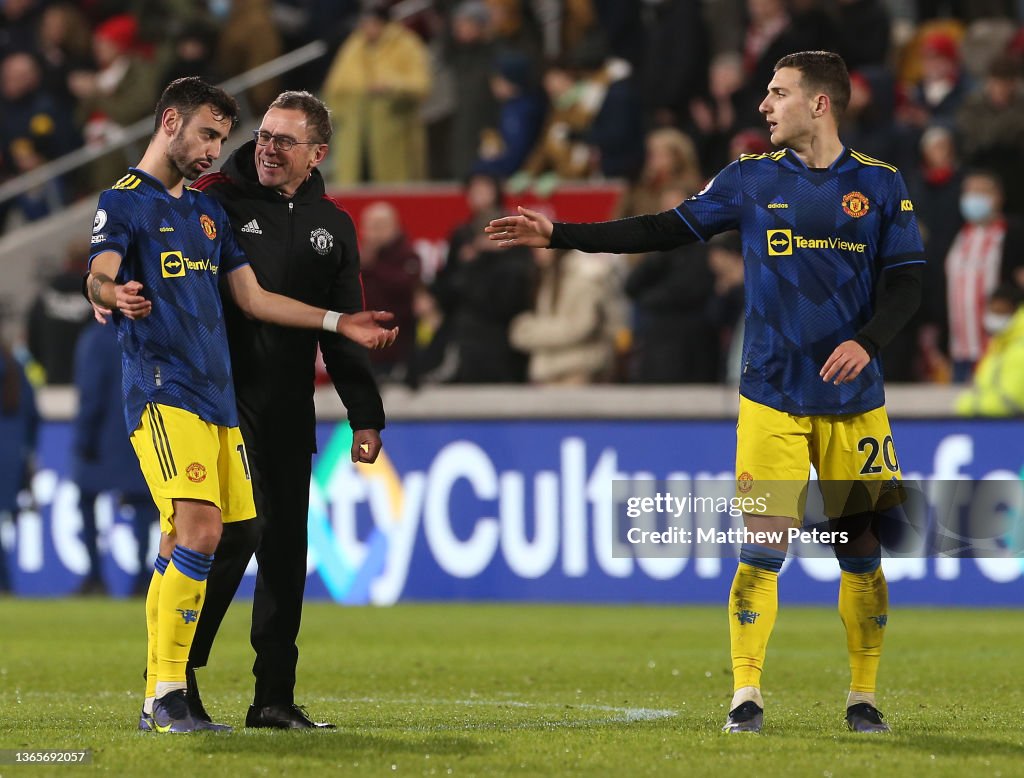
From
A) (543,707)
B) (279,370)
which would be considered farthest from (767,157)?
(543,707)

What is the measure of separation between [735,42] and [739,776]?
15134 millimetres

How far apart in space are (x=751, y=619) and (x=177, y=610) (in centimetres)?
197

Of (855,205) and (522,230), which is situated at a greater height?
(855,205)

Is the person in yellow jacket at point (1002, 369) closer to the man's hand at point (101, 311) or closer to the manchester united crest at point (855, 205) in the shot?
the manchester united crest at point (855, 205)

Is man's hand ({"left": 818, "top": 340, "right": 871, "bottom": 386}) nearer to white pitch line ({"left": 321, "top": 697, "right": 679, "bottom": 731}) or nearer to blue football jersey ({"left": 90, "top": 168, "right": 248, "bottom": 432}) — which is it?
white pitch line ({"left": 321, "top": 697, "right": 679, "bottom": 731})

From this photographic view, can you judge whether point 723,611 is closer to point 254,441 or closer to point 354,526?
point 354,526

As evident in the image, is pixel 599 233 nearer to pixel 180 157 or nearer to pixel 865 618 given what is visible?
pixel 180 157

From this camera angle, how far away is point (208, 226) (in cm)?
720

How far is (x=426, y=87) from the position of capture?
19.4 meters

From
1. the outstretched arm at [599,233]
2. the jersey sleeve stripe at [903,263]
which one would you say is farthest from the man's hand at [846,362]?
the outstretched arm at [599,233]

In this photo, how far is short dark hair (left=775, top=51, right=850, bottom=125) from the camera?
7.37m

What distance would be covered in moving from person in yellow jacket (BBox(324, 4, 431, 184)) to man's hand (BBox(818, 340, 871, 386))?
1268 centimetres

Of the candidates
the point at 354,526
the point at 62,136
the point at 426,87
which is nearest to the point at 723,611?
the point at 354,526

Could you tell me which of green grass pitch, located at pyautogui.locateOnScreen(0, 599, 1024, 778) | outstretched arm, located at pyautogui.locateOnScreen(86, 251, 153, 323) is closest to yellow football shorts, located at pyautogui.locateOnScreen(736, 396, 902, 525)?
green grass pitch, located at pyautogui.locateOnScreen(0, 599, 1024, 778)
